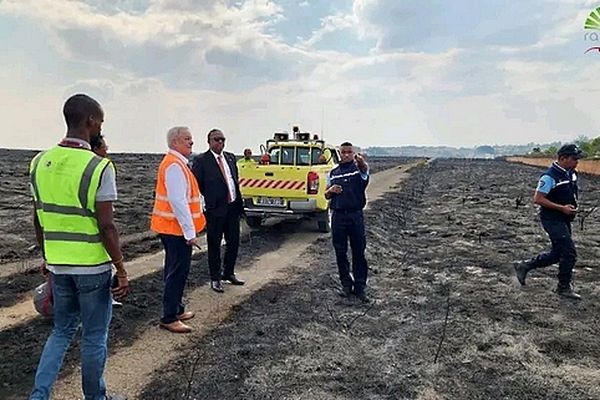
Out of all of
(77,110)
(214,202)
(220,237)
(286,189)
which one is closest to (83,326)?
(77,110)

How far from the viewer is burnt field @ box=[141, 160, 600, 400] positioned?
4242mm

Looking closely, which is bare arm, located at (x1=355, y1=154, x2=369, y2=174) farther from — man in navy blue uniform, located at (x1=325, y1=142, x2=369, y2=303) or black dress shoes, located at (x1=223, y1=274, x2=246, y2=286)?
black dress shoes, located at (x1=223, y1=274, x2=246, y2=286)

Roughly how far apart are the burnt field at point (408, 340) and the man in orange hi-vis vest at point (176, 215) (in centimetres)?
55

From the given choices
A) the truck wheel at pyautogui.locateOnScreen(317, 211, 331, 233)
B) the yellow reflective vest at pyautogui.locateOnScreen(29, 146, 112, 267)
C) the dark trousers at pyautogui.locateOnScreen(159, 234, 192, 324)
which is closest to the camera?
the yellow reflective vest at pyautogui.locateOnScreen(29, 146, 112, 267)

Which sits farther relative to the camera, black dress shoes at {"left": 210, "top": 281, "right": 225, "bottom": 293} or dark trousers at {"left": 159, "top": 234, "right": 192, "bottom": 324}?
black dress shoes at {"left": 210, "top": 281, "right": 225, "bottom": 293}

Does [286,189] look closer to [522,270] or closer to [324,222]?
[324,222]

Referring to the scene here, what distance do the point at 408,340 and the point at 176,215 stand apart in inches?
102

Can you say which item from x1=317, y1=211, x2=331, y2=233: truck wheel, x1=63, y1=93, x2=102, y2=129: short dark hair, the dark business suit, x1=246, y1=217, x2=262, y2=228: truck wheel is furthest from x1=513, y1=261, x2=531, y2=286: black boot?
x1=246, y1=217, x2=262, y2=228: truck wheel

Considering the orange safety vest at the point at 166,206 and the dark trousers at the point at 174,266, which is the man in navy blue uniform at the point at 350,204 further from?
the dark trousers at the point at 174,266

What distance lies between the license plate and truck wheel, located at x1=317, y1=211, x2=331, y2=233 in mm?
1177

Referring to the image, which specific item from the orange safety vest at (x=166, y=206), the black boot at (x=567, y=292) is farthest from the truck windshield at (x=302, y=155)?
the orange safety vest at (x=166, y=206)

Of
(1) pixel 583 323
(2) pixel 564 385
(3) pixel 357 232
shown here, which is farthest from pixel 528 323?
(3) pixel 357 232

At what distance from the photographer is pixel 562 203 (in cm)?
671

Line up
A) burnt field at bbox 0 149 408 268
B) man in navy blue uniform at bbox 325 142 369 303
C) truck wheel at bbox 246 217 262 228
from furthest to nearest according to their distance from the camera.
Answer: truck wheel at bbox 246 217 262 228
burnt field at bbox 0 149 408 268
man in navy blue uniform at bbox 325 142 369 303
